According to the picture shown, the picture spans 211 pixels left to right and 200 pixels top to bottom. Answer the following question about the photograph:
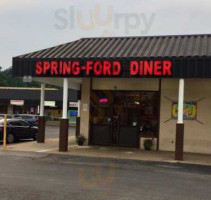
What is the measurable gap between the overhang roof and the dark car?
18.2ft

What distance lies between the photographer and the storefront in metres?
15.8

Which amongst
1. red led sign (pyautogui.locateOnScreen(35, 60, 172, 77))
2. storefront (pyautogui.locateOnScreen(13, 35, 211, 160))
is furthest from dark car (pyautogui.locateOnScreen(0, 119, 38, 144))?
red led sign (pyautogui.locateOnScreen(35, 60, 172, 77))

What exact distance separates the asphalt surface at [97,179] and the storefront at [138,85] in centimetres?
282

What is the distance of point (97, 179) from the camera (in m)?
10.4

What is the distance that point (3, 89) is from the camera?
51.3 m

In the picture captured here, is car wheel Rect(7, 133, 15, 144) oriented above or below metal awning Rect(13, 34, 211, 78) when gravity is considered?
below

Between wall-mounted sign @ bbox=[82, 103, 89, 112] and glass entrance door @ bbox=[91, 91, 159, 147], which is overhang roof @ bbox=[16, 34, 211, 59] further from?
wall-mounted sign @ bbox=[82, 103, 89, 112]

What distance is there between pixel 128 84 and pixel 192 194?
1064cm

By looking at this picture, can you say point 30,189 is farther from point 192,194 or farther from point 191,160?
point 191,160

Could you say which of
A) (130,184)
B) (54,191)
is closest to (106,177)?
(130,184)

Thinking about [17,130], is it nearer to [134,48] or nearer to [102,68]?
[102,68]

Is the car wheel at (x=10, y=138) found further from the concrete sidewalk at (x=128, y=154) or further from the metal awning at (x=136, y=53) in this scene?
the metal awning at (x=136, y=53)

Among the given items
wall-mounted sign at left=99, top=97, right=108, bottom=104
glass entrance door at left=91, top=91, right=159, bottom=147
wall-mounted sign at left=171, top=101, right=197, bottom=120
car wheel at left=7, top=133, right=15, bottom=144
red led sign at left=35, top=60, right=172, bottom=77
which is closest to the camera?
red led sign at left=35, top=60, right=172, bottom=77

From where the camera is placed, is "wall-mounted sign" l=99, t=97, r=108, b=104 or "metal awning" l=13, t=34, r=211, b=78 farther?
"wall-mounted sign" l=99, t=97, r=108, b=104
